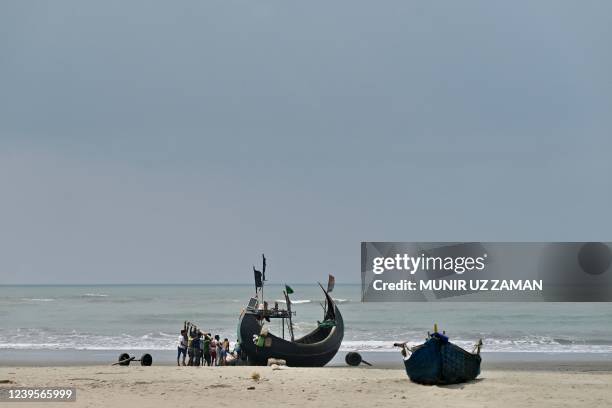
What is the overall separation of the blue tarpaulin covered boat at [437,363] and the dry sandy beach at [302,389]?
1.04 ft

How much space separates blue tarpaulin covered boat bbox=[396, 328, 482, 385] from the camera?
770 inches

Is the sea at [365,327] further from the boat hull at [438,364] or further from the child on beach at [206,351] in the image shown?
the boat hull at [438,364]

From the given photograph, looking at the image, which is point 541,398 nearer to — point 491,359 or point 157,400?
point 157,400

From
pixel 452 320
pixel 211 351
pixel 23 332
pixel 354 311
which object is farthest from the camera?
pixel 354 311

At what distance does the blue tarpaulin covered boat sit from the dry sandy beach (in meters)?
0.32

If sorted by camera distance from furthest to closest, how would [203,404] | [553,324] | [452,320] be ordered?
[452,320], [553,324], [203,404]

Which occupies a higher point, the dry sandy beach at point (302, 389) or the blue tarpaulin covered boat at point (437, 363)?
the blue tarpaulin covered boat at point (437, 363)

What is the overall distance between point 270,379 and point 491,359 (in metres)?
15.8

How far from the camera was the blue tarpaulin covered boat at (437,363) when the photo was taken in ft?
64.1

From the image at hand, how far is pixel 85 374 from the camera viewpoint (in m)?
23.2

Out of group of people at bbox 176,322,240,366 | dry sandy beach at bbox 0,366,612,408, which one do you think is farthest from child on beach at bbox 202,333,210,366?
dry sandy beach at bbox 0,366,612,408

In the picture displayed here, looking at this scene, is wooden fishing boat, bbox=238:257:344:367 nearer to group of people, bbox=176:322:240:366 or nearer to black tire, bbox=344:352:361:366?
group of people, bbox=176:322:240:366

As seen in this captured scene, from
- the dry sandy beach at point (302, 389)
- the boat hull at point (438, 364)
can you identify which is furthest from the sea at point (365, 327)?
the boat hull at point (438, 364)

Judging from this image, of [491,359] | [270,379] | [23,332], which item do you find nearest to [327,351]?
[270,379]
